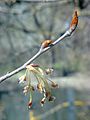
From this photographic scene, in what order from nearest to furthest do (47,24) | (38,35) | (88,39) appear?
(38,35) → (88,39) → (47,24)

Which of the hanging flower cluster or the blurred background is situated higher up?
the blurred background

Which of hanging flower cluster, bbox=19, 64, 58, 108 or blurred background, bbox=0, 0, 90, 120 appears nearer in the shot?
hanging flower cluster, bbox=19, 64, 58, 108

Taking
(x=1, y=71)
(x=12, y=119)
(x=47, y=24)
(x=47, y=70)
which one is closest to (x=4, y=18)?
(x=1, y=71)

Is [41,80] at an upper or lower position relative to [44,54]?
lower

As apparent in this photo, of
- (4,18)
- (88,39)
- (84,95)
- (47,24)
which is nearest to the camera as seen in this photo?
(4,18)

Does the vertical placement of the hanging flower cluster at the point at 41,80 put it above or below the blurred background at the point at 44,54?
below

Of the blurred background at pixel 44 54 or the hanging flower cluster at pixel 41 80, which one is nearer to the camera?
the hanging flower cluster at pixel 41 80

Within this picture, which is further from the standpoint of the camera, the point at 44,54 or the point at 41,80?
the point at 44,54

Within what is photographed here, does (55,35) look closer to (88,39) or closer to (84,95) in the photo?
(88,39)
